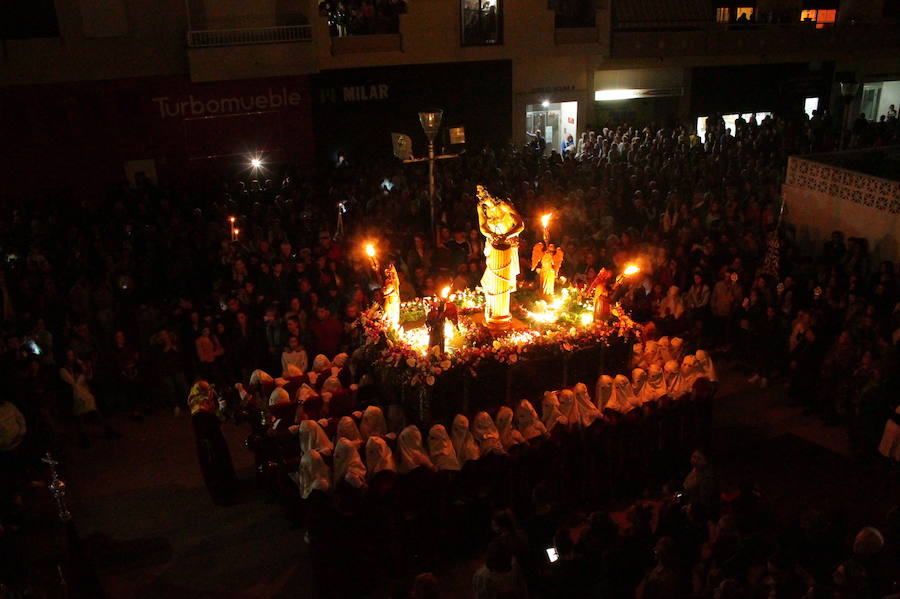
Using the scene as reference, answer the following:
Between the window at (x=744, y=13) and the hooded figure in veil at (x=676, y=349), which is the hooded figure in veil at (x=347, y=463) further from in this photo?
the window at (x=744, y=13)

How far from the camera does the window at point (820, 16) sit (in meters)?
29.0

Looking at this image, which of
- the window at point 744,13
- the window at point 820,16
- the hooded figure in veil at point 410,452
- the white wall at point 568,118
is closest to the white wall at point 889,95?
the window at point 820,16

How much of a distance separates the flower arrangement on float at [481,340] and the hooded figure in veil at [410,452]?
1077mm

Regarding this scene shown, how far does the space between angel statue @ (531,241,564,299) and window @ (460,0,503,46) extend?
1346 cm

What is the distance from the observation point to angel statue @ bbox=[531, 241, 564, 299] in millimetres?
10969

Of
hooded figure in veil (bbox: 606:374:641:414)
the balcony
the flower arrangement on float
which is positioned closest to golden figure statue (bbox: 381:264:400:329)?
the flower arrangement on float

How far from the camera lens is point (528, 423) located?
858 cm

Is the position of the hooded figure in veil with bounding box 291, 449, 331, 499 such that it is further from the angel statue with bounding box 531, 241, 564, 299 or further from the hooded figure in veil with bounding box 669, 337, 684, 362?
the hooded figure in veil with bounding box 669, 337, 684, 362

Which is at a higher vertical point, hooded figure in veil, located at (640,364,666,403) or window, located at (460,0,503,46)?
window, located at (460,0,503,46)

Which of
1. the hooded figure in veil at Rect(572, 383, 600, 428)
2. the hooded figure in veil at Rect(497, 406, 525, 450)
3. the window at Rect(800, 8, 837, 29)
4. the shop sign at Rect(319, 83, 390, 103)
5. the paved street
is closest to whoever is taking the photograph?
the paved street

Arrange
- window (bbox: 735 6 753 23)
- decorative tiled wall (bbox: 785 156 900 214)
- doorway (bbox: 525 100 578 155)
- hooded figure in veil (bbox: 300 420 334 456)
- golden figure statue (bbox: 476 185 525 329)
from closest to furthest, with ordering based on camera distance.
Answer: hooded figure in veil (bbox: 300 420 334 456)
golden figure statue (bbox: 476 185 525 329)
decorative tiled wall (bbox: 785 156 900 214)
doorway (bbox: 525 100 578 155)
window (bbox: 735 6 753 23)

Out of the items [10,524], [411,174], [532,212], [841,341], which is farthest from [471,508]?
[411,174]

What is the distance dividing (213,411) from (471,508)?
10.7 feet

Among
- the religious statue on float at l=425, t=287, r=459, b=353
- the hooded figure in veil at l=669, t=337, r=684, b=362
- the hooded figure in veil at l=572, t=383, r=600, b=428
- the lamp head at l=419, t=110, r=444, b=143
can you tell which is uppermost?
the lamp head at l=419, t=110, r=444, b=143
